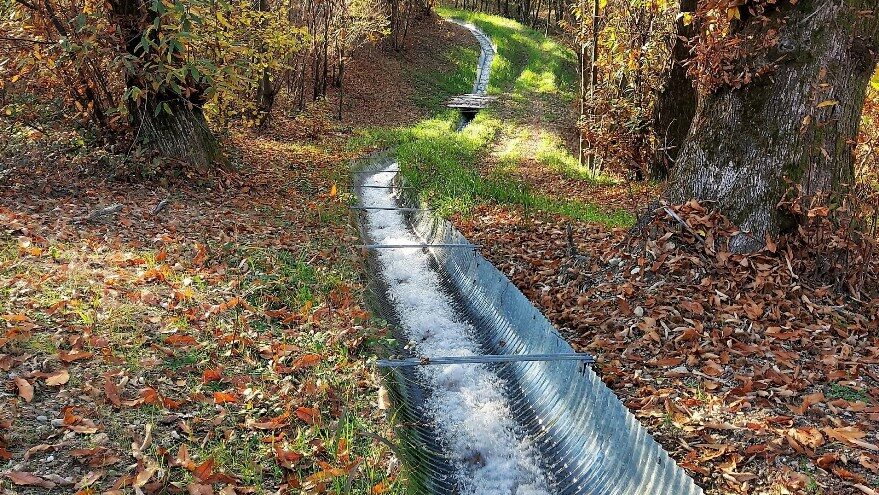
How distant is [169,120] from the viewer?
857 centimetres

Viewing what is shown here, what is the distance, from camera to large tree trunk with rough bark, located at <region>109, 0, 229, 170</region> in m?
7.85

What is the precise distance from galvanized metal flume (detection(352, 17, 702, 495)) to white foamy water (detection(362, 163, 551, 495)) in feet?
0.08

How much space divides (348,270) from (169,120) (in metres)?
4.10

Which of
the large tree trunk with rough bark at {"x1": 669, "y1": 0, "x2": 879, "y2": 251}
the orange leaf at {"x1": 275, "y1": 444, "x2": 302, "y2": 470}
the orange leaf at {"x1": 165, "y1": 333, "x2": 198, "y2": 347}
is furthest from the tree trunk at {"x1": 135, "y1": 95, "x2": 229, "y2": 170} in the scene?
the large tree trunk with rough bark at {"x1": 669, "y1": 0, "x2": 879, "y2": 251}

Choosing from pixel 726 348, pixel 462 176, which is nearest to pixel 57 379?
pixel 726 348

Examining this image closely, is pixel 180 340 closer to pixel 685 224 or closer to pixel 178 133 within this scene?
pixel 685 224

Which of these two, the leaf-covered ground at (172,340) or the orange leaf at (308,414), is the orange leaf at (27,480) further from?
the orange leaf at (308,414)

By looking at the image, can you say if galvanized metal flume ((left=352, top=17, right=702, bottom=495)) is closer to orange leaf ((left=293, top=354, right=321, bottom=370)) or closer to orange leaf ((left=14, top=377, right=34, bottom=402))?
orange leaf ((left=293, top=354, right=321, bottom=370))

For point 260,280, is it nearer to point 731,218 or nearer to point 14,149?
point 731,218

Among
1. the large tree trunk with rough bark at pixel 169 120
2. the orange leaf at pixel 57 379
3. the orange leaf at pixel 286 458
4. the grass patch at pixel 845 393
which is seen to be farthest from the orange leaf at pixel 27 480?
the large tree trunk with rough bark at pixel 169 120

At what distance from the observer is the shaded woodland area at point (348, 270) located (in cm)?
343

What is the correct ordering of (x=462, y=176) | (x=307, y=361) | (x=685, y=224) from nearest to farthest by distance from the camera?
(x=307, y=361)
(x=685, y=224)
(x=462, y=176)

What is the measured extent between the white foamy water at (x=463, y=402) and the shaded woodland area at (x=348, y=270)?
735 millimetres

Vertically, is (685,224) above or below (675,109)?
below
